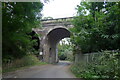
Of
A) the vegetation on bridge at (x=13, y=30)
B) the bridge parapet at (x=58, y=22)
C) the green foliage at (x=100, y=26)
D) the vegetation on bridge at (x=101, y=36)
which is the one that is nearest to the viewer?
the vegetation on bridge at (x=13, y=30)

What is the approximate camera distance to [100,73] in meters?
5.44

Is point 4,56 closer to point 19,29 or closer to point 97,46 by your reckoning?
point 19,29

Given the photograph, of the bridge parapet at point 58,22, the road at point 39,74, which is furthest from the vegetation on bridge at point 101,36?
the bridge parapet at point 58,22

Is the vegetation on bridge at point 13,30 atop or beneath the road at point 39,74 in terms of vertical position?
atop

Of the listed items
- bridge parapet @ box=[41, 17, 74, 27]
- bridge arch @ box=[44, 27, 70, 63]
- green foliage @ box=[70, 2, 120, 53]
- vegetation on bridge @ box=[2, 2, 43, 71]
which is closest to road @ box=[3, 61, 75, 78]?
green foliage @ box=[70, 2, 120, 53]

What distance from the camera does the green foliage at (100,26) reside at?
6.73m

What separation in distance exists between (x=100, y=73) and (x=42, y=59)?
47.6ft

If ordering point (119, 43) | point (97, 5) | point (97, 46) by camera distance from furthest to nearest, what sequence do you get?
point (97, 5) < point (97, 46) < point (119, 43)

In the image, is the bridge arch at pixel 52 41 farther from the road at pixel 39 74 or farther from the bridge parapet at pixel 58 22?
the road at pixel 39 74

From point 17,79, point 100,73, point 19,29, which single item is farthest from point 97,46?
point 19,29

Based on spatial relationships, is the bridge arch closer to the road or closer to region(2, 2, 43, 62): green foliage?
the road

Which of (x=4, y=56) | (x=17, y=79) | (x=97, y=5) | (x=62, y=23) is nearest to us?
(x=4, y=56)

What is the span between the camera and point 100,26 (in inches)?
310

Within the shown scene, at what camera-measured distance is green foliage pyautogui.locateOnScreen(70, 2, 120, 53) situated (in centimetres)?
673
